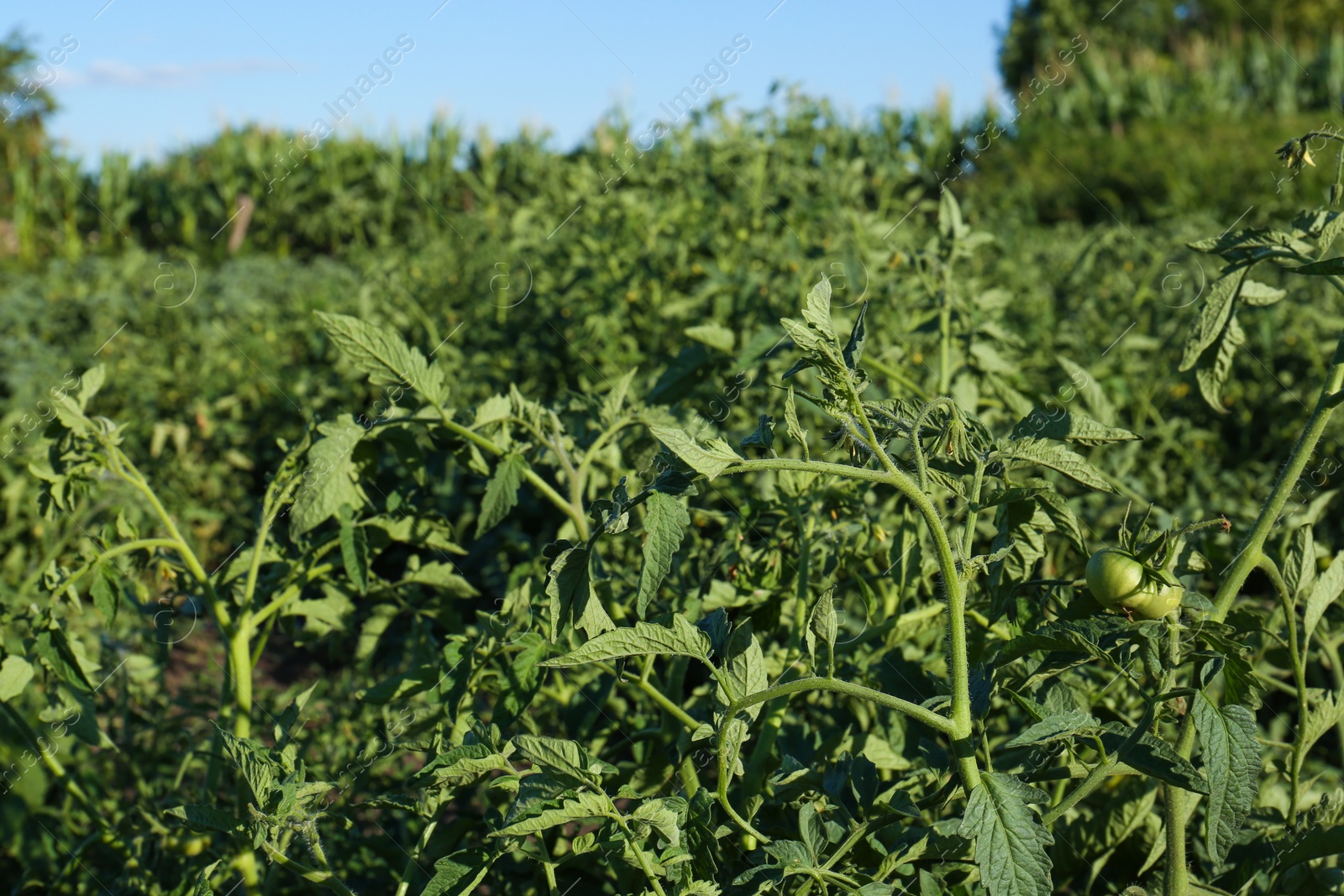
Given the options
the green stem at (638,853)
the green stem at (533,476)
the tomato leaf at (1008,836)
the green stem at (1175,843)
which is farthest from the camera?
the green stem at (533,476)

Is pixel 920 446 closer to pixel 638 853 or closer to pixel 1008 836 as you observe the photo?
pixel 1008 836

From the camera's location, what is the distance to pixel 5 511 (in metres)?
4.39

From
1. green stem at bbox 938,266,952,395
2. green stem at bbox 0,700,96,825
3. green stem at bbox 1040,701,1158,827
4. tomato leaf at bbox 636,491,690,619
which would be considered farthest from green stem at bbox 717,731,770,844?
green stem at bbox 0,700,96,825

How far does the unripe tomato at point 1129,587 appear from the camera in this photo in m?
0.99

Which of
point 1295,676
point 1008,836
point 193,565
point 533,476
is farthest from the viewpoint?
point 193,565

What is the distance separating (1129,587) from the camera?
988 mm

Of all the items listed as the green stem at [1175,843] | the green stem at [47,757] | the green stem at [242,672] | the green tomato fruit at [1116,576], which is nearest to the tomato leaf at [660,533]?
the green tomato fruit at [1116,576]

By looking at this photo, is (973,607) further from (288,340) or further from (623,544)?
(288,340)

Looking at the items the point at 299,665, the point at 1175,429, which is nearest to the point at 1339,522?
the point at 1175,429

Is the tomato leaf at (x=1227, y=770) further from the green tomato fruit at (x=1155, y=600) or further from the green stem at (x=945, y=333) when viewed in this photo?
the green stem at (x=945, y=333)

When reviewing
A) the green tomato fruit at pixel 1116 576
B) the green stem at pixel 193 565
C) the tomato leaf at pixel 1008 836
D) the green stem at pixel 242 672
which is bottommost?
the tomato leaf at pixel 1008 836

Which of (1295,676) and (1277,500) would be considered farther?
(1295,676)

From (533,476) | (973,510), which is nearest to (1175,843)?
(973,510)

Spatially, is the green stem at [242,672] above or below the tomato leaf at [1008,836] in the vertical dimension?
above
